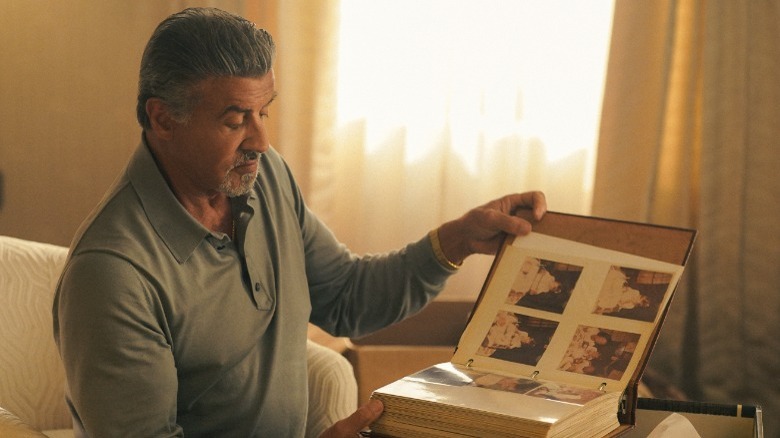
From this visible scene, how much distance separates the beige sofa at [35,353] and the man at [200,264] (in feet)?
0.65

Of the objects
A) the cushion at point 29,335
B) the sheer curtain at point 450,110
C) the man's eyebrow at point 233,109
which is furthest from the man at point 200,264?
the sheer curtain at point 450,110

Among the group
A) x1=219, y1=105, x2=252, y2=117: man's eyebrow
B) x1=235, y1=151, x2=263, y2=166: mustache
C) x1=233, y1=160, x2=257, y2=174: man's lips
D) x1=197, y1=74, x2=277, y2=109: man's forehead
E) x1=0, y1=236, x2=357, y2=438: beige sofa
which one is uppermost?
x1=197, y1=74, x2=277, y2=109: man's forehead

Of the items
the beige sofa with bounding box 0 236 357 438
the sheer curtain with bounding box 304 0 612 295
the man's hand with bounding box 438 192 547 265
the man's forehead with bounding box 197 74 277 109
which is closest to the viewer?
the man's forehead with bounding box 197 74 277 109

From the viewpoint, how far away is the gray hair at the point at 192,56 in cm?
133

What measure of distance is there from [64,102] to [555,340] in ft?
5.95

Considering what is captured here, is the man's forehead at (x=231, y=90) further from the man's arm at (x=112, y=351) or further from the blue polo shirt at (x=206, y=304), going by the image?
the man's arm at (x=112, y=351)

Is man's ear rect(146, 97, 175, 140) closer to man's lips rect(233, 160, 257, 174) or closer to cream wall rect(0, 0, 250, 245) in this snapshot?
man's lips rect(233, 160, 257, 174)

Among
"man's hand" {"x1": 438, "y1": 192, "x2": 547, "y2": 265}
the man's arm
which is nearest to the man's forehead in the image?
the man's arm

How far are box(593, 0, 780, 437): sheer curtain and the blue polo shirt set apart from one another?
1217mm

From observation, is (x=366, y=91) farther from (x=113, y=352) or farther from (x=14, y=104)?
(x=113, y=352)

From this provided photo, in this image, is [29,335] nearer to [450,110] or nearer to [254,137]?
[254,137]

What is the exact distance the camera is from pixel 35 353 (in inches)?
73.2

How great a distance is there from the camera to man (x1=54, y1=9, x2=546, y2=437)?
1.28 m

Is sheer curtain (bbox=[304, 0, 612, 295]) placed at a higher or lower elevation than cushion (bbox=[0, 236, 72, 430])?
higher
